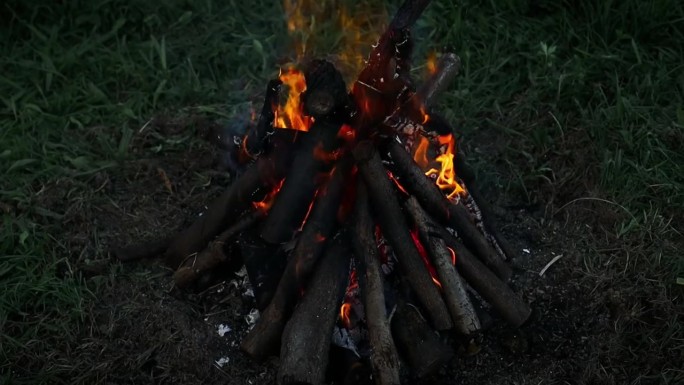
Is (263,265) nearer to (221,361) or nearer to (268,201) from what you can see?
(268,201)

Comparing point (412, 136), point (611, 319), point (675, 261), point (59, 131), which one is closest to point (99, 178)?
point (59, 131)

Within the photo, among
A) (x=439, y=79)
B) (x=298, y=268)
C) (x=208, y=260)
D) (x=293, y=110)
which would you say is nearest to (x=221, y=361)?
(x=208, y=260)

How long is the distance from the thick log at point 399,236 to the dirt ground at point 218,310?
0.33 m

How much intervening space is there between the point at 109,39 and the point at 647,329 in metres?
3.56

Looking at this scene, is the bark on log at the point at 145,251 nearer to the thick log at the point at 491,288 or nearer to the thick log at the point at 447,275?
the thick log at the point at 447,275

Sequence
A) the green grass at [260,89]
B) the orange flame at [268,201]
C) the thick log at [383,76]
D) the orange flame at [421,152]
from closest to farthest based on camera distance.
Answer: the thick log at [383,76] → the orange flame at [268,201] → the orange flame at [421,152] → the green grass at [260,89]

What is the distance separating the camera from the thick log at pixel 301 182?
3.01m

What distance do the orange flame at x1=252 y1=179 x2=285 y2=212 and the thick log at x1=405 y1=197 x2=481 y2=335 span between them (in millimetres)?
553

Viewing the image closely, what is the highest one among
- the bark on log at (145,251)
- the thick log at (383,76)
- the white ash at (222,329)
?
the thick log at (383,76)

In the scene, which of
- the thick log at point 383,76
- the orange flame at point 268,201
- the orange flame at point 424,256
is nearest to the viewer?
the thick log at point 383,76

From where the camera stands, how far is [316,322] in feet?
9.51

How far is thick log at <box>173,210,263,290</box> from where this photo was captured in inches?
127

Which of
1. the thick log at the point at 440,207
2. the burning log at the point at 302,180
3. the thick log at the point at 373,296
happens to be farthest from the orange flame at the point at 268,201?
the thick log at the point at 440,207

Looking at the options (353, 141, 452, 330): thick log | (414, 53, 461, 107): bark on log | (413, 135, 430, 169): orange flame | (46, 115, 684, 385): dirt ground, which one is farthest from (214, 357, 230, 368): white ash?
(414, 53, 461, 107): bark on log
